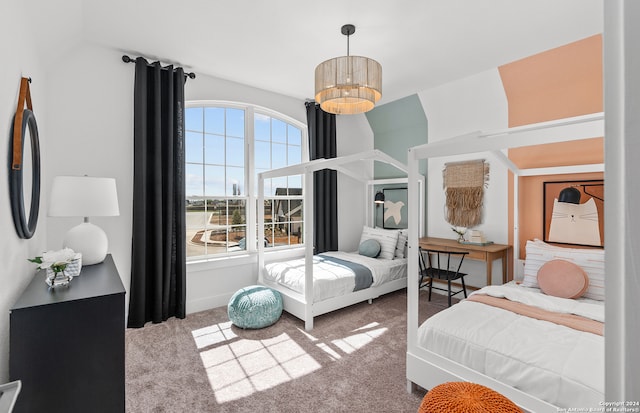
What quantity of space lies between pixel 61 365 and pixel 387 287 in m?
3.23

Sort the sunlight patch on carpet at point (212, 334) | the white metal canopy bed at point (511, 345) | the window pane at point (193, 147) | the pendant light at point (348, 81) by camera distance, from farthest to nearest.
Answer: the window pane at point (193, 147), the sunlight patch on carpet at point (212, 334), the pendant light at point (348, 81), the white metal canopy bed at point (511, 345)

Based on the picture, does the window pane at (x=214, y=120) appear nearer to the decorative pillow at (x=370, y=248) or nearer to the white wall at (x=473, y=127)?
the decorative pillow at (x=370, y=248)

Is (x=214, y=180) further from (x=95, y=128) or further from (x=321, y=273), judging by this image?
(x=321, y=273)

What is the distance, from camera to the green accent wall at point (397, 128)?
14.3 ft

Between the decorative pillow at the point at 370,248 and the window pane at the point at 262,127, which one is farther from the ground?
the window pane at the point at 262,127

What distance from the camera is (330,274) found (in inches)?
134

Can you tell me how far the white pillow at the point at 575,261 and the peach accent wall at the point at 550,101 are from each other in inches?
27.8

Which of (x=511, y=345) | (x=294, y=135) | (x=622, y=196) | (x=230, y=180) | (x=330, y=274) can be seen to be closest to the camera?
(x=622, y=196)

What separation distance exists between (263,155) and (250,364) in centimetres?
262

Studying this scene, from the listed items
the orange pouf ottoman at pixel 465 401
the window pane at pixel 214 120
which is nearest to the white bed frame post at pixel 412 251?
the orange pouf ottoman at pixel 465 401

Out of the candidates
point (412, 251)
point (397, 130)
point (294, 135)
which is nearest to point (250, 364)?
point (412, 251)

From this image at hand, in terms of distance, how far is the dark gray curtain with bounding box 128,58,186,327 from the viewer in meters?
3.07

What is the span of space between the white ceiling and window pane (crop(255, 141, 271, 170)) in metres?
0.98

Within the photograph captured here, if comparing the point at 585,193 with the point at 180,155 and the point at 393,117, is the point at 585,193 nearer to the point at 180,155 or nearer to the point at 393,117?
the point at 393,117
